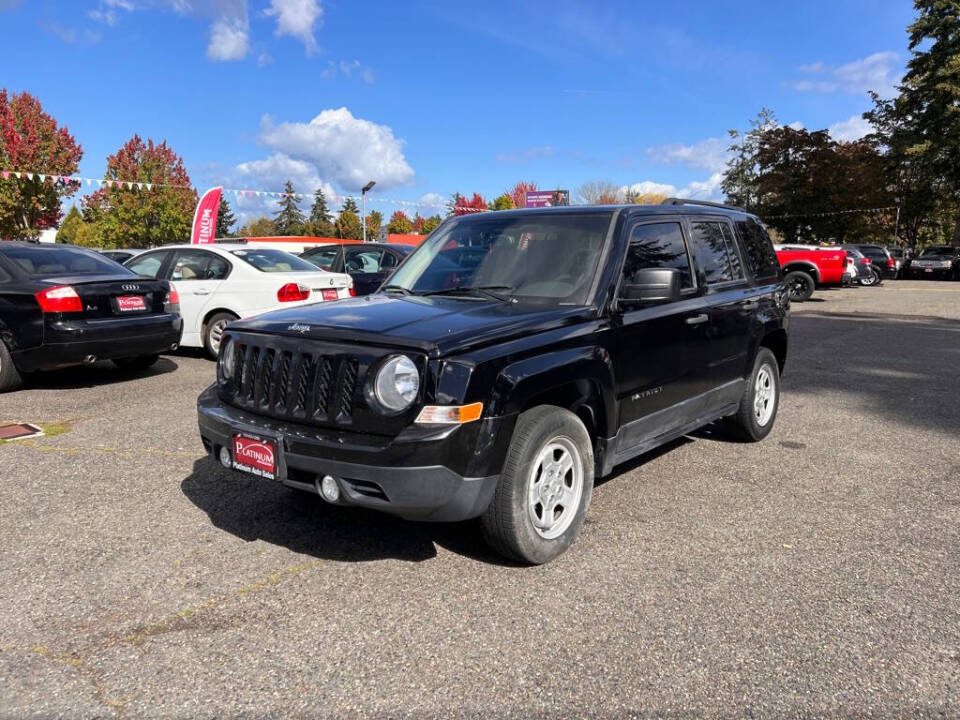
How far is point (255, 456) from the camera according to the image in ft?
11.8

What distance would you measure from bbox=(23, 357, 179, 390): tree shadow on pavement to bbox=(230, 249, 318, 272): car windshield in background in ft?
5.40

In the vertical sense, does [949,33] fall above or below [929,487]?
above

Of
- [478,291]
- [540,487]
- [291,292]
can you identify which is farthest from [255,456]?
[291,292]

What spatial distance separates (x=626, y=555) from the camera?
3.83 metres

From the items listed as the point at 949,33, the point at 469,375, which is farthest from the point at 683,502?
the point at 949,33

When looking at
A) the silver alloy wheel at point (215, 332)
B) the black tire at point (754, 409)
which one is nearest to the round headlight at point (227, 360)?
the black tire at point (754, 409)

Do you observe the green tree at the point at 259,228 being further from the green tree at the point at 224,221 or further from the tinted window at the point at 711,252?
the tinted window at the point at 711,252

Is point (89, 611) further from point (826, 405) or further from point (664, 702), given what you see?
point (826, 405)

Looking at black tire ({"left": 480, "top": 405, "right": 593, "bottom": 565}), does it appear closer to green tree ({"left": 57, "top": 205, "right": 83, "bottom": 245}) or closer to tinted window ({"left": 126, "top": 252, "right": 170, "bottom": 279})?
tinted window ({"left": 126, "top": 252, "right": 170, "bottom": 279})

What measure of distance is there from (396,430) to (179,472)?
2564mm

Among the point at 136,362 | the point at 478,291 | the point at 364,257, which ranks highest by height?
the point at 364,257

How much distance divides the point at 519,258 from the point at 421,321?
41.4 inches

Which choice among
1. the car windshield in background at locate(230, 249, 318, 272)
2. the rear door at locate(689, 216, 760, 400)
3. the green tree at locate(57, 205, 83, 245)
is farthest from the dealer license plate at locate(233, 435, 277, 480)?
the green tree at locate(57, 205, 83, 245)

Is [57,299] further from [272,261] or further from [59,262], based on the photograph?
[272,261]
